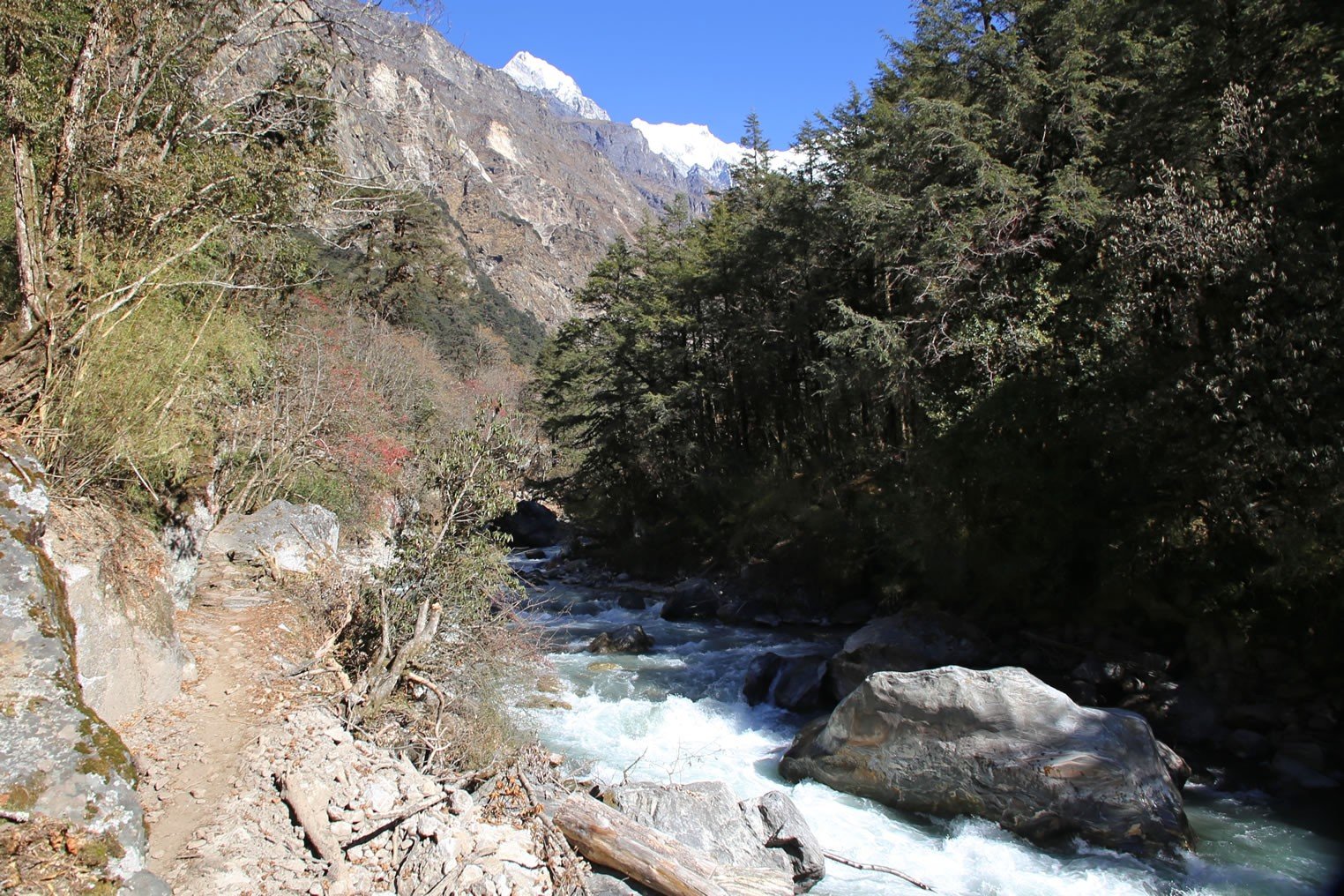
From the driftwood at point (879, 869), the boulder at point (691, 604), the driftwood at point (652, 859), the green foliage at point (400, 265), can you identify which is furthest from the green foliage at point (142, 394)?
the green foliage at point (400, 265)

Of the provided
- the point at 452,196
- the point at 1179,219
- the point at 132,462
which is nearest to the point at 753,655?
the point at 1179,219

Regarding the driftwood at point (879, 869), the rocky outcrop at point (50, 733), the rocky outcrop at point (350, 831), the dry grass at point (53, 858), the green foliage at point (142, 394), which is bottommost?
the driftwood at point (879, 869)

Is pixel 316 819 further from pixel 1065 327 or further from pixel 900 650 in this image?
pixel 1065 327

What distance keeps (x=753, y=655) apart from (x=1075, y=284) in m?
8.49

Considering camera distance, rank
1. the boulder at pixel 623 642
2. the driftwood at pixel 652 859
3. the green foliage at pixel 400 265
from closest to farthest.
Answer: the driftwood at pixel 652 859 < the boulder at pixel 623 642 < the green foliage at pixel 400 265

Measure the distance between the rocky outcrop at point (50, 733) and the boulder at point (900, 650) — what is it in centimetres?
962

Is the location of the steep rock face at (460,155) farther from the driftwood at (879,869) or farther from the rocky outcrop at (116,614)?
the driftwood at (879,869)

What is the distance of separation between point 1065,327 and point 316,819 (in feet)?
40.9

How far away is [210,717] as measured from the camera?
20.7ft

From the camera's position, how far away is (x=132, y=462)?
7062mm

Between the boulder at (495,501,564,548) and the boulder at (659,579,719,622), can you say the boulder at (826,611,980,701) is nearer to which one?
the boulder at (659,579,719,622)

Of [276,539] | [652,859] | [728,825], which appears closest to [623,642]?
[276,539]

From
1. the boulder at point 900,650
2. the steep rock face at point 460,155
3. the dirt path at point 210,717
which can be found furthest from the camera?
the boulder at point 900,650

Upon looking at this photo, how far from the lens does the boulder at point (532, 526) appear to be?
104ft
